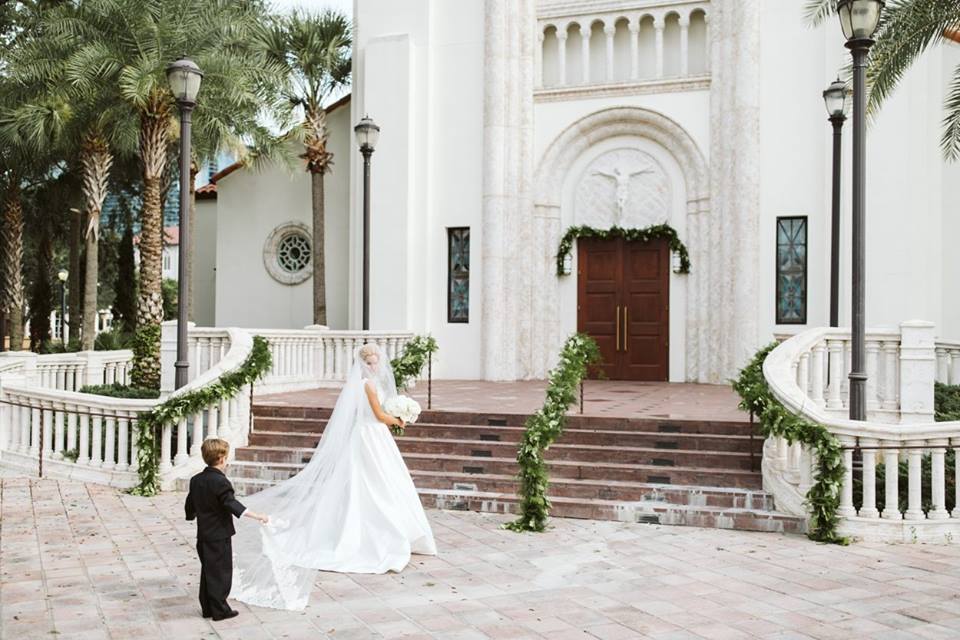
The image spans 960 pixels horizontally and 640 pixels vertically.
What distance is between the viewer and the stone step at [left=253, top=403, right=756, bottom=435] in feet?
36.2

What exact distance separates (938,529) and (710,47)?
12.5 m

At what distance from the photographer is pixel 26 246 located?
3425 centimetres

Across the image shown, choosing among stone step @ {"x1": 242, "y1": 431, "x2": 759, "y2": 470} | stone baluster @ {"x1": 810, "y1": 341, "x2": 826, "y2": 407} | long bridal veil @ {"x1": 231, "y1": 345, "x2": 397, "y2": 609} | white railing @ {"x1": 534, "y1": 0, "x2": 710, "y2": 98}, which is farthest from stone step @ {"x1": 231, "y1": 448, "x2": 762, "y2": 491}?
white railing @ {"x1": 534, "y1": 0, "x2": 710, "y2": 98}

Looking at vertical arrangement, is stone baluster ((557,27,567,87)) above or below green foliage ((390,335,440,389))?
above

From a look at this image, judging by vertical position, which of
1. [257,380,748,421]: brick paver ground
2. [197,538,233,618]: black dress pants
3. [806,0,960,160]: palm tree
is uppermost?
[806,0,960,160]: palm tree

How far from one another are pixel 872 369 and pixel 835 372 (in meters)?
0.46

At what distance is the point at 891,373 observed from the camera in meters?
11.1

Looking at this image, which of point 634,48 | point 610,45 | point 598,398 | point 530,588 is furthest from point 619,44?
point 530,588

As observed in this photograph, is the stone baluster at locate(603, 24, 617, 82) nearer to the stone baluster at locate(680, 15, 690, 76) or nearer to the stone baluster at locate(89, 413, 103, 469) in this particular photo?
the stone baluster at locate(680, 15, 690, 76)

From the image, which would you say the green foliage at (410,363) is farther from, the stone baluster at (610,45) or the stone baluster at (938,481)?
the stone baluster at (610,45)

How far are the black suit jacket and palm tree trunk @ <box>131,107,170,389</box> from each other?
1184cm

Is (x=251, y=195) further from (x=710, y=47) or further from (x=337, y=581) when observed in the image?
(x=337, y=581)

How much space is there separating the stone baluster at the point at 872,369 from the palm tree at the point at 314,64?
44.6ft

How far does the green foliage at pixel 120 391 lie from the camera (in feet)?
52.3
